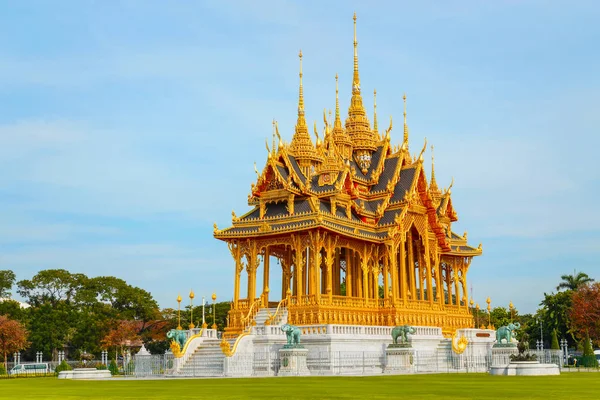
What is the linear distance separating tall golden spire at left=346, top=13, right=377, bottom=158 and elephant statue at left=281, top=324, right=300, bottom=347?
49.8ft

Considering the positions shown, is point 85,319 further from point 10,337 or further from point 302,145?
point 302,145

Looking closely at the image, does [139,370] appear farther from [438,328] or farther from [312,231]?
[438,328]

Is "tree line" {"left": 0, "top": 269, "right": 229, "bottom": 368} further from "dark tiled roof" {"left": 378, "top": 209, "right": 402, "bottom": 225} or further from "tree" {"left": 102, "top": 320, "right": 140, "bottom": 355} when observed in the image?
"dark tiled roof" {"left": 378, "top": 209, "right": 402, "bottom": 225}

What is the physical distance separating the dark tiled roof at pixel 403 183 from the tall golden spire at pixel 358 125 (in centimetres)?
245

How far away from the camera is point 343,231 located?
3616 centimetres

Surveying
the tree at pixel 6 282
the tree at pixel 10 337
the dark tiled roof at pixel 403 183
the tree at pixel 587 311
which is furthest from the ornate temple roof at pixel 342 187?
the tree at pixel 6 282

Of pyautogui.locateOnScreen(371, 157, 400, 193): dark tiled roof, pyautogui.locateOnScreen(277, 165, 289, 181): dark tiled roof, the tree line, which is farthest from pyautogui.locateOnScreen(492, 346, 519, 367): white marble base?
the tree line

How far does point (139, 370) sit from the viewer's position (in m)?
34.5

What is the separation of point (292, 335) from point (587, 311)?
30.4m

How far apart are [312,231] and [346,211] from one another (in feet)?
11.4

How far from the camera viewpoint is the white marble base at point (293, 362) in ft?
99.8

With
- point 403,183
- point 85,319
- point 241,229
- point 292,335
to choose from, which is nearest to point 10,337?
point 85,319

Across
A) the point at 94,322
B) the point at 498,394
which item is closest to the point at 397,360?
the point at 498,394

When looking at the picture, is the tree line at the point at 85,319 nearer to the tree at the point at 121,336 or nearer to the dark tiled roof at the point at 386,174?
the tree at the point at 121,336
